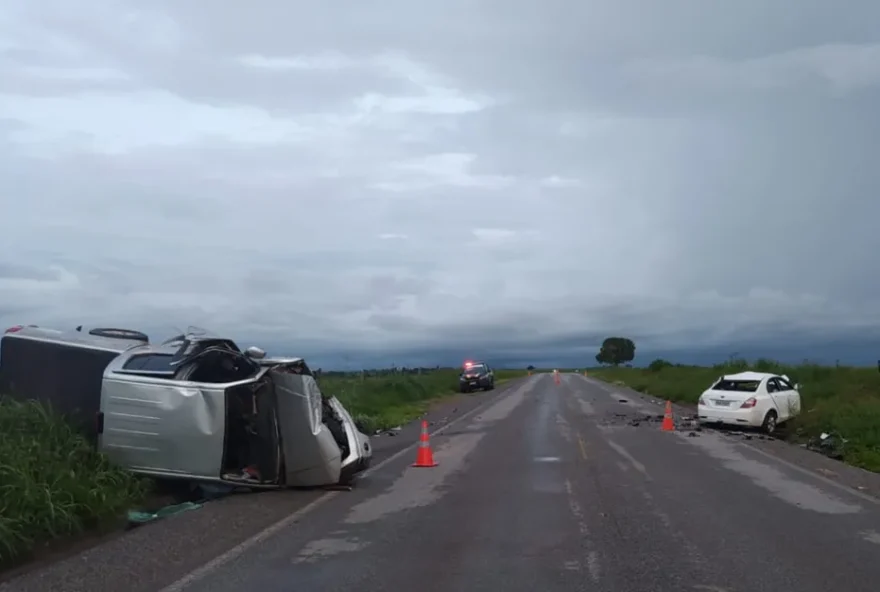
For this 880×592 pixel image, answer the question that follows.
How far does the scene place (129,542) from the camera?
965 cm

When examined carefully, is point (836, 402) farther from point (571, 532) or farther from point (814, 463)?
point (571, 532)

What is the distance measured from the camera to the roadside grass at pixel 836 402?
20.1 meters

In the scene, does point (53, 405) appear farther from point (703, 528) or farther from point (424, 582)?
point (703, 528)

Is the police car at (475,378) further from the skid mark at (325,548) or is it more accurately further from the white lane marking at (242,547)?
the skid mark at (325,548)

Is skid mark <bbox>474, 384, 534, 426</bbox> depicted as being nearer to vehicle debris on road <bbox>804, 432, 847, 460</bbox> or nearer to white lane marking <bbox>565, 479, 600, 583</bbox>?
vehicle debris on road <bbox>804, 432, 847, 460</bbox>

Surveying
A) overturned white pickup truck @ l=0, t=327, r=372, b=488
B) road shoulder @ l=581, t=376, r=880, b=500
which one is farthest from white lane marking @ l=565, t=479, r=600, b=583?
road shoulder @ l=581, t=376, r=880, b=500

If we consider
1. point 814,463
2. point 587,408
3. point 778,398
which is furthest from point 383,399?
point 814,463

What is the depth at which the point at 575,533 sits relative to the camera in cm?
994

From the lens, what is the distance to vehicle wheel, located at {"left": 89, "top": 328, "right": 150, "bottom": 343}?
49.0ft

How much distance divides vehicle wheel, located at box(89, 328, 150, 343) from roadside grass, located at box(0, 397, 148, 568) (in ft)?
8.17

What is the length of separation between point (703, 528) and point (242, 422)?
6370 millimetres

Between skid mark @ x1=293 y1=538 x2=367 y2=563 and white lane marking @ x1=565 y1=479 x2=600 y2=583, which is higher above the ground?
white lane marking @ x1=565 y1=479 x2=600 y2=583

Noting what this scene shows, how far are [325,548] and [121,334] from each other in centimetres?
718

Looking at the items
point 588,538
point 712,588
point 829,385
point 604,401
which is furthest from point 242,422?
point 604,401
